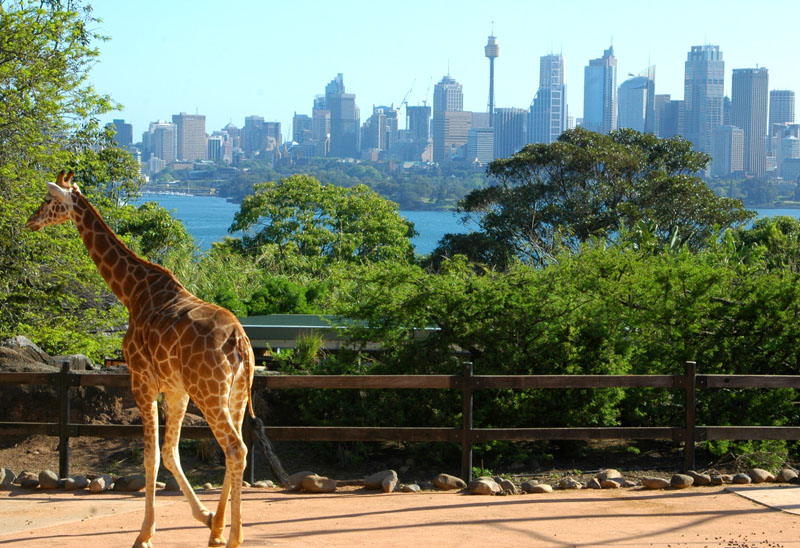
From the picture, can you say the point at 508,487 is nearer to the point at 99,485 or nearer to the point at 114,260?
the point at 99,485

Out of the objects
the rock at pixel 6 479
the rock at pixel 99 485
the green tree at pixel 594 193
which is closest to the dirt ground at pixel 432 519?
the rock at pixel 99 485

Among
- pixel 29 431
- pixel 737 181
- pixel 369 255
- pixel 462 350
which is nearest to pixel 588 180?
pixel 369 255

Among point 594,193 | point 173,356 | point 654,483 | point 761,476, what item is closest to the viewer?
point 173,356

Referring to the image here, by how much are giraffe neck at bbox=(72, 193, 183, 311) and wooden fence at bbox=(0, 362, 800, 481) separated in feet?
6.12

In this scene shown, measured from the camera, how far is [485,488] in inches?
319

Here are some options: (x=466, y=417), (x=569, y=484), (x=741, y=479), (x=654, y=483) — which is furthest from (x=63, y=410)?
(x=741, y=479)

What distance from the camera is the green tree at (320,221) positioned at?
163 feet

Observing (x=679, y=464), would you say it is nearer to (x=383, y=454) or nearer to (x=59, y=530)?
(x=383, y=454)

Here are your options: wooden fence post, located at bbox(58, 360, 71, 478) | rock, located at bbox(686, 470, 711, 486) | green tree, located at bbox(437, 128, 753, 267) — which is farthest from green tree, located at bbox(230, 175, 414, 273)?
rock, located at bbox(686, 470, 711, 486)

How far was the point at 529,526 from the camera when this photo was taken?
685 centimetres

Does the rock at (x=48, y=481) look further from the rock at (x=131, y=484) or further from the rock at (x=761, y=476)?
the rock at (x=761, y=476)

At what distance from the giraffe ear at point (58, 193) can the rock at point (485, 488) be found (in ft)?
14.2

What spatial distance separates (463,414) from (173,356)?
10.7 ft

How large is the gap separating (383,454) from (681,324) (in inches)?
169
